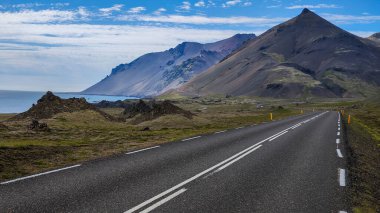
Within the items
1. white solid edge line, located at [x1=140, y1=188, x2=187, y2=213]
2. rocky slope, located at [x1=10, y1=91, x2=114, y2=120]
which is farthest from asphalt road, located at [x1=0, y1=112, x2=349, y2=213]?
rocky slope, located at [x1=10, y1=91, x2=114, y2=120]

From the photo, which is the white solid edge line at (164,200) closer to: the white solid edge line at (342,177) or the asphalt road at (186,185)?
the asphalt road at (186,185)

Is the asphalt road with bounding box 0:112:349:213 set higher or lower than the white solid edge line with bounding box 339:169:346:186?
higher

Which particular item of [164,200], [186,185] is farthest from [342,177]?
[164,200]

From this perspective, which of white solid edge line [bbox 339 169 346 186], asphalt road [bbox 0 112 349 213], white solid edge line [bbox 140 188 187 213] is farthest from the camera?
white solid edge line [bbox 339 169 346 186]

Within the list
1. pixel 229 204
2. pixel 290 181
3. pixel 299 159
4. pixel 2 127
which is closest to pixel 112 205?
pixel 229 204

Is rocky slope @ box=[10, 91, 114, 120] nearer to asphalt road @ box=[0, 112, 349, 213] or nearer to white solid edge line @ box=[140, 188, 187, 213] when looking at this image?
asphalt road @ box=[0, 112, 349, 213]

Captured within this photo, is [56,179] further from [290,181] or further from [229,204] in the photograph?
[290,181]

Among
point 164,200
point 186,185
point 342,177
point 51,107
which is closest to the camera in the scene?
point 164,200

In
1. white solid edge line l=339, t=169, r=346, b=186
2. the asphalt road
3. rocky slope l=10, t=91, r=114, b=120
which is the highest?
rocky slope l=10, t=91, r=114, b=120

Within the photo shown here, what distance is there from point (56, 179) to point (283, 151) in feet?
38.9

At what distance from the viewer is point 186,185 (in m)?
11.5

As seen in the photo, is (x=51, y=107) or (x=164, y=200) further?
(x=51, y=107)

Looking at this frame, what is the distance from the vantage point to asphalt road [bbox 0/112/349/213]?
9.27 metres

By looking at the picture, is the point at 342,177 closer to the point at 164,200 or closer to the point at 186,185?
the point at 186,185
